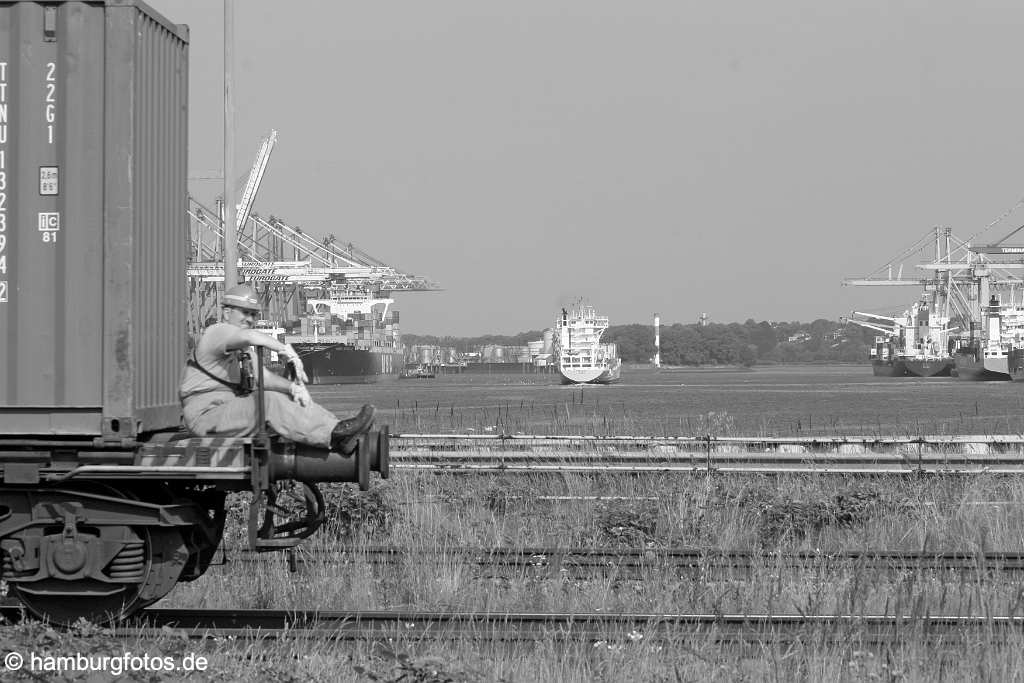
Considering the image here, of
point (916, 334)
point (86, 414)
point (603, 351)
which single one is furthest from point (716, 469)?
point (916, 334)

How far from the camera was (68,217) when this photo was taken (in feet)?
25.8

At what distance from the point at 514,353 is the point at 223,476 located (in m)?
188

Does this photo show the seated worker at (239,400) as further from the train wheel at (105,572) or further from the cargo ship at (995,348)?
the cargo ship at (995,348)

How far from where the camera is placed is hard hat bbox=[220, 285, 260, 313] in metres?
8.23

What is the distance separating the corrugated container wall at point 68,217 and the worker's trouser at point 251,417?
0.42 metres

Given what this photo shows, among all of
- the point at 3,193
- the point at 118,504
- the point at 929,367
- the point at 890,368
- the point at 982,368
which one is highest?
the point at 3,193

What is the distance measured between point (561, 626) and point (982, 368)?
128 meters

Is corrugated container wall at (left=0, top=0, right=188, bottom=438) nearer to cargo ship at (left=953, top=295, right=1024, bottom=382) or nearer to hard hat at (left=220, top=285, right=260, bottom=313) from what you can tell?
hard hat at (left=220, top=285, right=260, bottom=313)

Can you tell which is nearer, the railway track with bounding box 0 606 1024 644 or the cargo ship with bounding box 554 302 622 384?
the railway track with bounding box 0 606 1024 644

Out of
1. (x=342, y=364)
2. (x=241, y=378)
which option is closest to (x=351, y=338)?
(x=342, y=364)

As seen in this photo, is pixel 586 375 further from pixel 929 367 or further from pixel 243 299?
pixel 243 299

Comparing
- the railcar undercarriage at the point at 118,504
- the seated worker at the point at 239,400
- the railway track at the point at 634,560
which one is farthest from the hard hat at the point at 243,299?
the railway track at the point at 634,560

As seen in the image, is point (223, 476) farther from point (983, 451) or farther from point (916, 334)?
point (916, 334)

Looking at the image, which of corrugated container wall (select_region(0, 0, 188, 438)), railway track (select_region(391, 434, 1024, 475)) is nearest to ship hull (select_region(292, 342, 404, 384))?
railway track (select_region(391, 434, 1024, 475))
